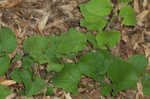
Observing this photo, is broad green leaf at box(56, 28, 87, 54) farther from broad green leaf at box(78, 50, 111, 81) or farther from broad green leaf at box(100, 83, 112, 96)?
broad green leaf at box(100, 83, 112, 96)

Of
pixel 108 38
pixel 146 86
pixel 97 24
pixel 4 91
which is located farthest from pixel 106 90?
pixel 4 91

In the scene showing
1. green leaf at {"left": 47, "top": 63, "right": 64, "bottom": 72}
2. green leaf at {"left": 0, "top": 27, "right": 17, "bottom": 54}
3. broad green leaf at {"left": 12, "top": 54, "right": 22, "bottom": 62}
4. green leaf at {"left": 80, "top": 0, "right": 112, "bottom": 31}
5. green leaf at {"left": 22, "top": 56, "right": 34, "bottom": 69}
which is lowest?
green leaf at {"left": 47, "top": 63, "right": 64, "bottom": 72}

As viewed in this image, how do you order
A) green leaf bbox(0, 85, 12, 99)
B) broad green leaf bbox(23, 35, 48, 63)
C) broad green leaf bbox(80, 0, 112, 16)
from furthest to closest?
1. broad green leaf bbox(80, 0, 112, 16)
2. broad green leaf bbox(23, 35, 48, 63)
3. green leaf bbox(0, 85, 12, 99)

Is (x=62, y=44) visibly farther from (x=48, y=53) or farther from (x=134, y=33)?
(x=134, y=33)

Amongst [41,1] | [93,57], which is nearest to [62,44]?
[93,57]

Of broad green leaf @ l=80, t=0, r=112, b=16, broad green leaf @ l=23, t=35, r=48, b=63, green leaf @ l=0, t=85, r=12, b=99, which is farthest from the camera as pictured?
broad green leaf @ l=80, t=0, r=112, b=16

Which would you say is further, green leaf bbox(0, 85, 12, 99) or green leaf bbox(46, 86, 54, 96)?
green leaf bbox(46, 86, 54, 96)

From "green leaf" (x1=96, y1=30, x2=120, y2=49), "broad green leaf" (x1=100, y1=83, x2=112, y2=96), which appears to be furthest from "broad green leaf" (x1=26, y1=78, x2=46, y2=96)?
"green leaf" (x1=96, y1=30, x2=120, y2=49)
